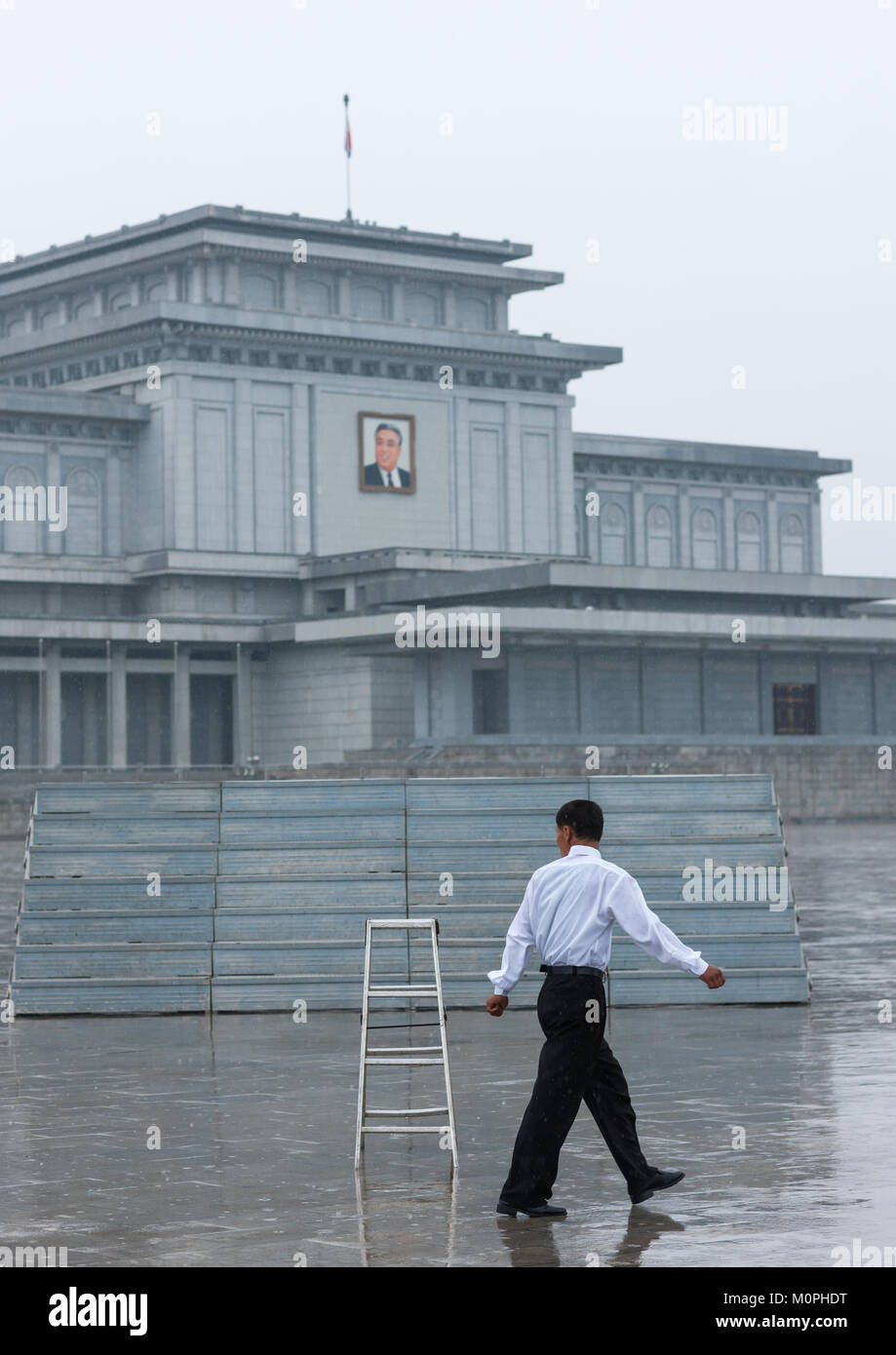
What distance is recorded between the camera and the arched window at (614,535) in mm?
106875

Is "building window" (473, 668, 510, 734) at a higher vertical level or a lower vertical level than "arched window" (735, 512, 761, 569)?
lower

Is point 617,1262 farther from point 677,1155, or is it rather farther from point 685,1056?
point 685,1056

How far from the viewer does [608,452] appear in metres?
105

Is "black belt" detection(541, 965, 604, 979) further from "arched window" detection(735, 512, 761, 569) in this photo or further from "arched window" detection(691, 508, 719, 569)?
"arched window" detection(735, 512, 761, 569)

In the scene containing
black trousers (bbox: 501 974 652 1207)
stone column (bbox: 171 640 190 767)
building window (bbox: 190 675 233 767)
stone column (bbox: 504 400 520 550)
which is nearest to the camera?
black trousers (bbox: 501 974 652 1207)

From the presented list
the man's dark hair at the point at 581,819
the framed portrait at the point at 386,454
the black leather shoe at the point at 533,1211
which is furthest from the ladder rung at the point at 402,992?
the framed portrait at the point at 386,454

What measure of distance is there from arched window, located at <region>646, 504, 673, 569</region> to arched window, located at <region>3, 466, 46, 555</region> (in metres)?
33.9

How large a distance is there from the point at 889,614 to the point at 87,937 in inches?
3522

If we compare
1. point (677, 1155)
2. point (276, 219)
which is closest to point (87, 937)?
point (677, 1155)

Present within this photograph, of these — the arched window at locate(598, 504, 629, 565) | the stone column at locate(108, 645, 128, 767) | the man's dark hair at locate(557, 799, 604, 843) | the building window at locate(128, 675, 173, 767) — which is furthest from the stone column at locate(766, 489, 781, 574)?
the man's dark hair at locate(557, 799, 604, 843)

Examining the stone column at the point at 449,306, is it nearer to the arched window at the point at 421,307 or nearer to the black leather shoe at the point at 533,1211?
the arched window at the point at 421,307

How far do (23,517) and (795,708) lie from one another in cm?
3066

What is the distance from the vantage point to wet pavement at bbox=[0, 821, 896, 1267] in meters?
9.53

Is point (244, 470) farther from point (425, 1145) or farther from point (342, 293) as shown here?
point (425, 1145)
